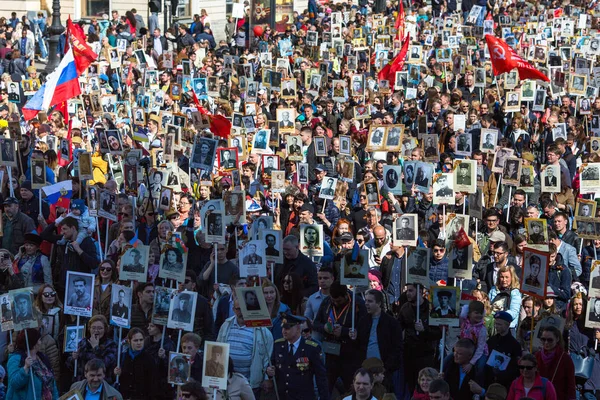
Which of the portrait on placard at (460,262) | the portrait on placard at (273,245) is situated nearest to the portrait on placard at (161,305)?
the portrait on placard at (273,245)

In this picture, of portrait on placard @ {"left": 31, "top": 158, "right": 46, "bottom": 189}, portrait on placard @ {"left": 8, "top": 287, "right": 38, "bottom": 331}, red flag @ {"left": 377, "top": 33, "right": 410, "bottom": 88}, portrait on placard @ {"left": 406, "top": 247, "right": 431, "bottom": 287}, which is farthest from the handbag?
red flag @ {"left": 377, "top": 33, "right": 410, "bottom": 88}

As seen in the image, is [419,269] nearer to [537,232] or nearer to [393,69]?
[537,232]

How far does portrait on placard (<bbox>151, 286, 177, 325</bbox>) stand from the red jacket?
313 centimetres

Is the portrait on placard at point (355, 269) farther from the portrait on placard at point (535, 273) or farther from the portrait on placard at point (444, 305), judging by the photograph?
the portrait on placard at point (535, 273)

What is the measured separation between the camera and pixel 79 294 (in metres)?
11.0

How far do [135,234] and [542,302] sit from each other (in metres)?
4.51

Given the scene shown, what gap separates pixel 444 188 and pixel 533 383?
5.99 m

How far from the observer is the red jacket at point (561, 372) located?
9.56 meters

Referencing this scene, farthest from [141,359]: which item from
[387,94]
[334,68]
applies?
[334,68]

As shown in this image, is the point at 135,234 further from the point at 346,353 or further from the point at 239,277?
the point at 346,353

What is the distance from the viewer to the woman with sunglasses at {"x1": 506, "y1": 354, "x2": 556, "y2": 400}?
29.5 feet

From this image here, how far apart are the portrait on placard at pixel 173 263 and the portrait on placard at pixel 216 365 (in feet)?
7.91

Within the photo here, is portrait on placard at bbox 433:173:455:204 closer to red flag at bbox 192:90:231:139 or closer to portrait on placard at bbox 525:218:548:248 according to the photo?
portrait on placard at bbox 525:218:548:248

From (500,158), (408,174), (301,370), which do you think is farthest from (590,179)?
(301,370)
